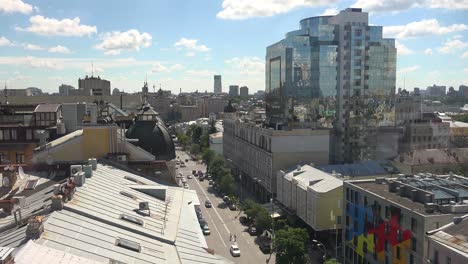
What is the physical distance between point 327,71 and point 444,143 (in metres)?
35.5

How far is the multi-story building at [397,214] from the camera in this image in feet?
162

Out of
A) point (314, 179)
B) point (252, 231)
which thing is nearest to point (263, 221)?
point (252, 231)

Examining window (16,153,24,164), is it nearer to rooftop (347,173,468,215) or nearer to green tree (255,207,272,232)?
green tree (255,207,272,232)

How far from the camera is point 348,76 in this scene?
112688mm

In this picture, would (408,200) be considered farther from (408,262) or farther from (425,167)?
(425,167)

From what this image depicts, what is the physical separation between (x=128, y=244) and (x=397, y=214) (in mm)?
34931

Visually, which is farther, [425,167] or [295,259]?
[425,167]

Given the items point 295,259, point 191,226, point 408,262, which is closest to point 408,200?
point 408,262

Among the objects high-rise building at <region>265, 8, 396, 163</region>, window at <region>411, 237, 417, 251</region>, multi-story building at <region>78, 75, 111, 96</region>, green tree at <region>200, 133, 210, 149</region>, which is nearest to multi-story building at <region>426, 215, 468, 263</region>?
window at <region>411, 237, 417, 251</region>

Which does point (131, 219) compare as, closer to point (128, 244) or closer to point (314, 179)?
point (128, 244)

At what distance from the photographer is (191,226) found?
35281mm

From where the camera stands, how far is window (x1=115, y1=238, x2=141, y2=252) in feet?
85.7

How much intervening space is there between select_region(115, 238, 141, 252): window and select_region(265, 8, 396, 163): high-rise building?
8448 cm

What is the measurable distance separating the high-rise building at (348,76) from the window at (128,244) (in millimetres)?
84481
